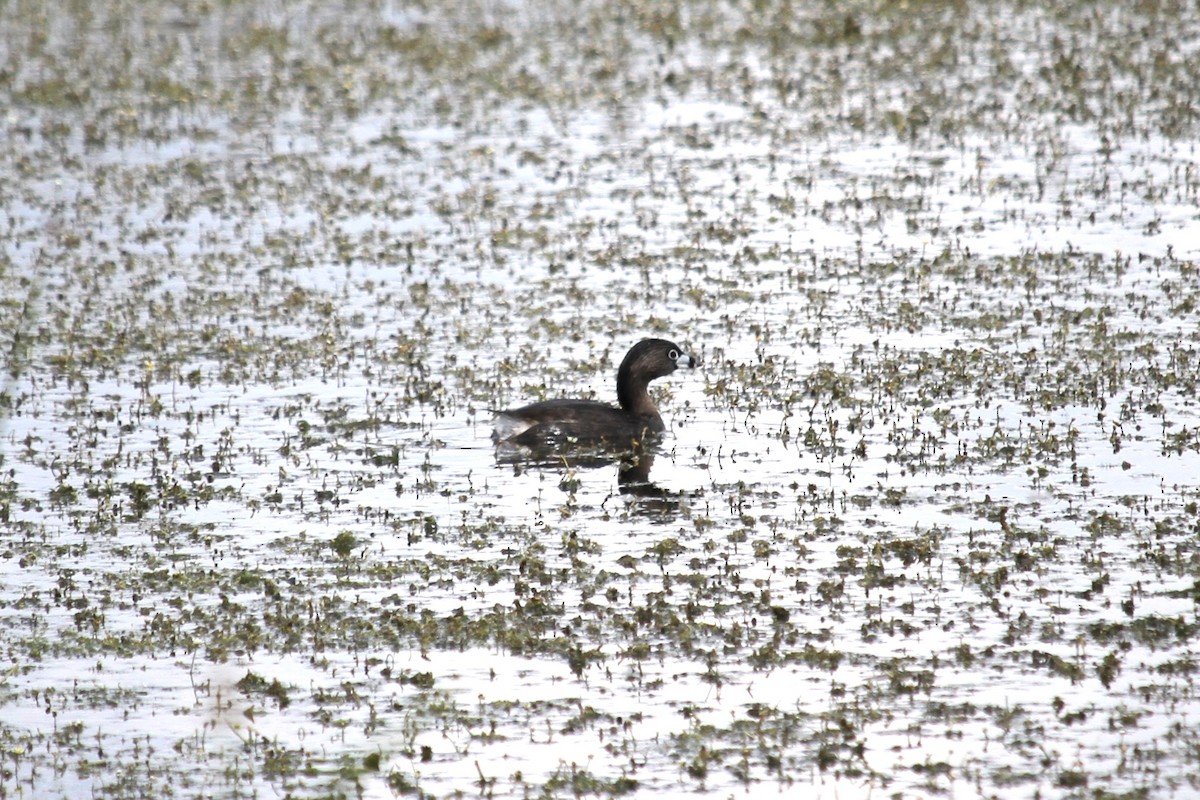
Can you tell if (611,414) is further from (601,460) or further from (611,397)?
(611,397)

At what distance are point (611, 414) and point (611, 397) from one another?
149 centimetres

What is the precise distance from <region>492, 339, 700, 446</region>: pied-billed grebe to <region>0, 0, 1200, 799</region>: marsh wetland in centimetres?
37

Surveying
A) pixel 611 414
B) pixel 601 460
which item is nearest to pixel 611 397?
pixel 611 414

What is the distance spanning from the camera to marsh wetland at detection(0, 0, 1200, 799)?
33.7ft

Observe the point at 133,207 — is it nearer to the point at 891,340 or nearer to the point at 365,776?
the point at 891,340

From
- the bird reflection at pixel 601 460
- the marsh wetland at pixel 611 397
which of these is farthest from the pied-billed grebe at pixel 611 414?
the marsh wetland at pixel 611 397

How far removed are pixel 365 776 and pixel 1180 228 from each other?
592 inches

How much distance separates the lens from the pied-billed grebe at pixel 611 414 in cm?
1600

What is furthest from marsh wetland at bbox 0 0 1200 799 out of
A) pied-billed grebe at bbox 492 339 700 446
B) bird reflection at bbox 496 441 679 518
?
pied-billed grebe at bbox 492 339 700 446

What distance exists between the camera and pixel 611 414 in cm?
1634

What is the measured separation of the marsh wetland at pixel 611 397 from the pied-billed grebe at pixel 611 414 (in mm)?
368

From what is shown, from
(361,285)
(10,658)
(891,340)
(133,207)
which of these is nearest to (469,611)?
(10,658)

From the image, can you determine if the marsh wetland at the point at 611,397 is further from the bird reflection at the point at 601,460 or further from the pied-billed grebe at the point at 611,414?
the pied-billed grebe at the point at 611,414

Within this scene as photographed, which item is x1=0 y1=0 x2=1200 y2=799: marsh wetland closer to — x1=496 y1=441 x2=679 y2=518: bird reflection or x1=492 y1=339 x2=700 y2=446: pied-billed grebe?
x1=496 y1=441 x2=679 y2=518: bird reflection
